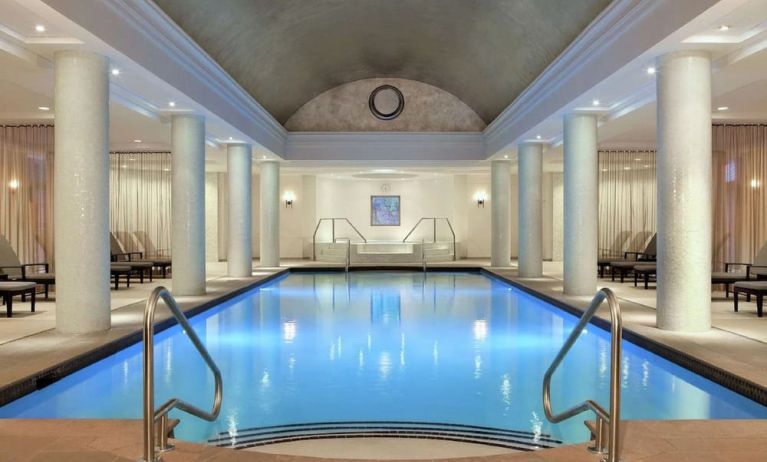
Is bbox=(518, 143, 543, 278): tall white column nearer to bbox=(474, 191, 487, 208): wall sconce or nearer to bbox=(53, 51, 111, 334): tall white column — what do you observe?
bbox=(474, 191, 487, 208): wall sconce

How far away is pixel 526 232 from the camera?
54.9 feet

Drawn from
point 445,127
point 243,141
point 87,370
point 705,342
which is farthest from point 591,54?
point 445,127

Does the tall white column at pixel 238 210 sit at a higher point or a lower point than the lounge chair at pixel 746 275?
higher

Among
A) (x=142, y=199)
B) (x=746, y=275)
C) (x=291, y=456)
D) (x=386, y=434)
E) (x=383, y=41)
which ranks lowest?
(x=386, y=434)

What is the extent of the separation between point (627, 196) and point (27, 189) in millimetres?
13621

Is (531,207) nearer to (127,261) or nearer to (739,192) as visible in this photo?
(739,192)

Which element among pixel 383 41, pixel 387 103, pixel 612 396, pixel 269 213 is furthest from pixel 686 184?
pixel 269 213

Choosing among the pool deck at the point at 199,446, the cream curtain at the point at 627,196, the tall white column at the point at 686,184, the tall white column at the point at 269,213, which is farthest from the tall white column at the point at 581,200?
the tall white column at the point at 269,213

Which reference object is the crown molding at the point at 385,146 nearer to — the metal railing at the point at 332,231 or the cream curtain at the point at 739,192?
the metal railing at the point at 332,231

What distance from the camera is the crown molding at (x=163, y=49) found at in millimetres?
7199

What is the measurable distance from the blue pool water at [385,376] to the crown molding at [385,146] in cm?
891

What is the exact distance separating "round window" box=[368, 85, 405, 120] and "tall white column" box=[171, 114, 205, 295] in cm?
804

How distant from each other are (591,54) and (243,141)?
8543 millimetres

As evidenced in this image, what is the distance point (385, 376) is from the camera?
655 centimetres
